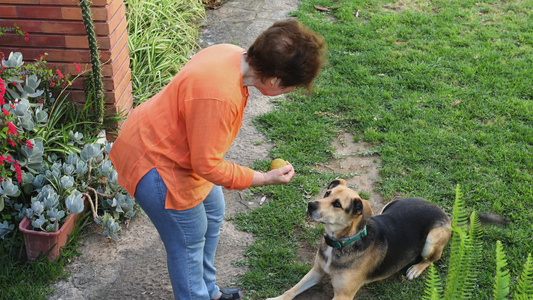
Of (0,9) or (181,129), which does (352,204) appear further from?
(0,9)

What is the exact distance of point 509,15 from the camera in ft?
27.1

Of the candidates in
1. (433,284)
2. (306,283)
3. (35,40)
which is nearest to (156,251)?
(306,283)

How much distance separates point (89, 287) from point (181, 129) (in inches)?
74.4

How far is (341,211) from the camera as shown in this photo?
11.9 ft

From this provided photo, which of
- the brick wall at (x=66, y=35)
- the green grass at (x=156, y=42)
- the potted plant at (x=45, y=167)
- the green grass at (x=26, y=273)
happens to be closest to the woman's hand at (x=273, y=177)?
the potted plant at (x=45, y=167)

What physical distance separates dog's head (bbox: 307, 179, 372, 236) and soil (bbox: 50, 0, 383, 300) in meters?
0.71

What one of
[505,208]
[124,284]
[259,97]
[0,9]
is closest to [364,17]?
[259,97]

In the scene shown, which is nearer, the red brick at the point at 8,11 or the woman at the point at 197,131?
the woman at the point at 197,131

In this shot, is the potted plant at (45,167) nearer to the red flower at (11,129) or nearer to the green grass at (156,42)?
the red flower at (11,129)

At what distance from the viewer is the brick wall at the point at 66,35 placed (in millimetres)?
4656

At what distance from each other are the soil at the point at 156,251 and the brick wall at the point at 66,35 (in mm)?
1363

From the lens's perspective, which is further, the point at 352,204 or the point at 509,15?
the point at 509,15

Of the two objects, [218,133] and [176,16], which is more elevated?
[218,133]

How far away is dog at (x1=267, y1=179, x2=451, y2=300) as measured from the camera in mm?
3670
